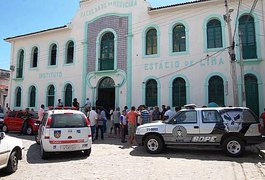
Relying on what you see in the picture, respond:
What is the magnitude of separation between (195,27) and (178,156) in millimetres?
10635

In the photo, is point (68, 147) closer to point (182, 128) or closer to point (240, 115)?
point (182, 128)

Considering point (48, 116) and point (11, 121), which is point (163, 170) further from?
point (11, 121)

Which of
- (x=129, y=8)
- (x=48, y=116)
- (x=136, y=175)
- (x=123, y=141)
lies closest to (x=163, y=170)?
(x=136, y=175)

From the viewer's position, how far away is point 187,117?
31.0ft

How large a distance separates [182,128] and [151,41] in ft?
33.9

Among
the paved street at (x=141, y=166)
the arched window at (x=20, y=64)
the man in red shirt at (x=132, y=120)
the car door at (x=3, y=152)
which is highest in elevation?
the arched window at (x=20, y=64)

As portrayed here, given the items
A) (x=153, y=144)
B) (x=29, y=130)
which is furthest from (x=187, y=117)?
(x=29, y=130)

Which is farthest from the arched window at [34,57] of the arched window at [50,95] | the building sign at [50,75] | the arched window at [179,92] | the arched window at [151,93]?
the arched window at [179,92]

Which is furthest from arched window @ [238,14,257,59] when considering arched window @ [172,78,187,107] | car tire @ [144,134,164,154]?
car tire @ [144,134,164,154]

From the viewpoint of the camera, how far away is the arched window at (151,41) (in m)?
18.2

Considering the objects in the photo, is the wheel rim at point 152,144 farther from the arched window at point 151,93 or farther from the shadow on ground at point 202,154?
the arched window at point 151,93

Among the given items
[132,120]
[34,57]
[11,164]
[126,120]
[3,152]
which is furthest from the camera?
[34,57]

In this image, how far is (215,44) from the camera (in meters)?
16.4

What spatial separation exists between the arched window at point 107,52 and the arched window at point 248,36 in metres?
9.44
